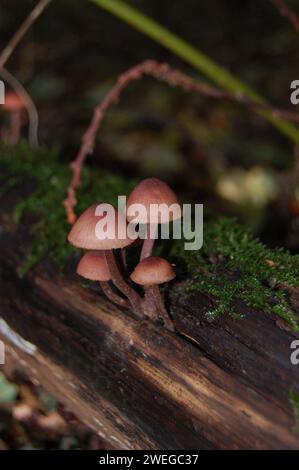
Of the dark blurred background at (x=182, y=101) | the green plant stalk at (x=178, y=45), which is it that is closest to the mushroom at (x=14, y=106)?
the dark blurred background at (x=182, y=101)

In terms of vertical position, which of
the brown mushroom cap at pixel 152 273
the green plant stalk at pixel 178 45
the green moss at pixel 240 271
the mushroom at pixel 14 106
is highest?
the green plant stalk at pixel 178 45

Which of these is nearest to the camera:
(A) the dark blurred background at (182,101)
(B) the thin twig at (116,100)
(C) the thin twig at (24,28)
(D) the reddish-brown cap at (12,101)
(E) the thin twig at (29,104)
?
(B) the thin twig at (116,100)

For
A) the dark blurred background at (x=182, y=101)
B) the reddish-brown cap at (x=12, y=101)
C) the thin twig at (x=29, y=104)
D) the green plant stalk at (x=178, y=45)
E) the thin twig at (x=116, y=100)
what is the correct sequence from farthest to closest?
the dark blurred background at (x=182, y=101), the reddish-brown cap at (x=12, y=101), the thin twig at (x=29, y=104), the green plant stalk at (x=178, y=45), the thin twig at (x=116, y=100)

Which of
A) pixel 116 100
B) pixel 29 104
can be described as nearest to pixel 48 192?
pixel 116 100

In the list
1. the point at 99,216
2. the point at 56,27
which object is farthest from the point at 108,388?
the point at 56,27

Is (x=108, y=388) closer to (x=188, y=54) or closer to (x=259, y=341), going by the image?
(x=259, y=341)

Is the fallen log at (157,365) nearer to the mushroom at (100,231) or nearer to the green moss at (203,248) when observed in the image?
the green moss at (203,248)

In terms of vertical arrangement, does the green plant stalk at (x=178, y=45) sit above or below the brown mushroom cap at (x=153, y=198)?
above

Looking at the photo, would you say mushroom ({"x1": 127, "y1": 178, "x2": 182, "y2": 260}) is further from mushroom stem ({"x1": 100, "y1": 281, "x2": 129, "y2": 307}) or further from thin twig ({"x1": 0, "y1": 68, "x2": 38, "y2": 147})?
thin twig ({"x1": 0, "y1": 68, "x2": 38, "y2": 147})

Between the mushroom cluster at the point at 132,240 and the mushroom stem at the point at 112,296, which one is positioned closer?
the mushroom cluster at the point at 132,240
